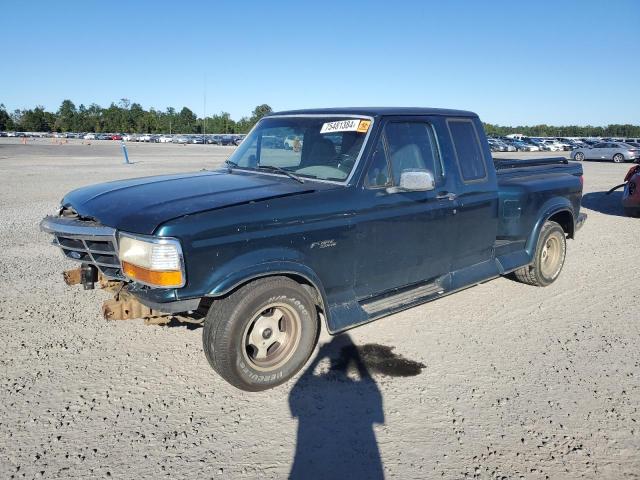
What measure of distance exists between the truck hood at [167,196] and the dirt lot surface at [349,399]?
48.4 inches

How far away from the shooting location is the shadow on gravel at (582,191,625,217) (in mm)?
11523

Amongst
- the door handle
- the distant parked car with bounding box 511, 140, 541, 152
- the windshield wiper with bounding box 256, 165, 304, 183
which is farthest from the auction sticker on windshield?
the distant parked car with bounding box 511, 140, 541, 152

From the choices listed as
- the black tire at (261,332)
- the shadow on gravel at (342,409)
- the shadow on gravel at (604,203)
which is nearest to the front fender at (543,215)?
the shadow on gravel at (342,409)

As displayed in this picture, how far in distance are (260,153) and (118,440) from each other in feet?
9.13

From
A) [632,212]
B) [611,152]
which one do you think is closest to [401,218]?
[632,212]

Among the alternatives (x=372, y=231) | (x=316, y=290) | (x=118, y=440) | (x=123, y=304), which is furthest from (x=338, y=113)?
(x=118, y=440)

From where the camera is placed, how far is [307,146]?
14.2 feet

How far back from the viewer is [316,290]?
→ 3.65 meters

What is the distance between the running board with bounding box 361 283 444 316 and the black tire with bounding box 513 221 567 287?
1804 mm

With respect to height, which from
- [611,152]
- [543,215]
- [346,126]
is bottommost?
[543,215]

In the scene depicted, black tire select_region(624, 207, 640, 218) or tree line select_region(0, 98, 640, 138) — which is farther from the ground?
tree line select_region(0, 98, 640, 138)

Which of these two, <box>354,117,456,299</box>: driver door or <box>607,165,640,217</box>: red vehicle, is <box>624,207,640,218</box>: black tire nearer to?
<box>607,165,640,217</box>: red vehicle

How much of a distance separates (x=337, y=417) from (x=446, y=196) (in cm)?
227

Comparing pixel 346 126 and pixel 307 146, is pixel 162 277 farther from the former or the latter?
pixel 346 126
